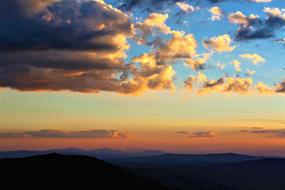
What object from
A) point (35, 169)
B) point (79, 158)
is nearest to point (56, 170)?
point (35, 169)

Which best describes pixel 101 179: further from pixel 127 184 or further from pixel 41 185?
pixel 41 185

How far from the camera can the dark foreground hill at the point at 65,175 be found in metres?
124

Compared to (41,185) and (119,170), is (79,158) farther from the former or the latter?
(41,185)

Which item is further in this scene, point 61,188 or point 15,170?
point 15,170

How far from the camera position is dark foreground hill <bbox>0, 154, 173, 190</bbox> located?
124375mm

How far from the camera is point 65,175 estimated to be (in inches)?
5556

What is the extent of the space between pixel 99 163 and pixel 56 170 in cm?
2206

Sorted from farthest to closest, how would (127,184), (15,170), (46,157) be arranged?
(46,157) → (127,184) → (15,170)

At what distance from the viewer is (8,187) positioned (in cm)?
11656

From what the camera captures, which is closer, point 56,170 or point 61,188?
point 61,188

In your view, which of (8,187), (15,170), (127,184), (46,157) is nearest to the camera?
(8,187)

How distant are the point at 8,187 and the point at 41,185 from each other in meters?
8.77

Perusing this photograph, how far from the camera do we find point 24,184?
397 feet

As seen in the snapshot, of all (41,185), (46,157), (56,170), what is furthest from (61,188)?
(46,157)
